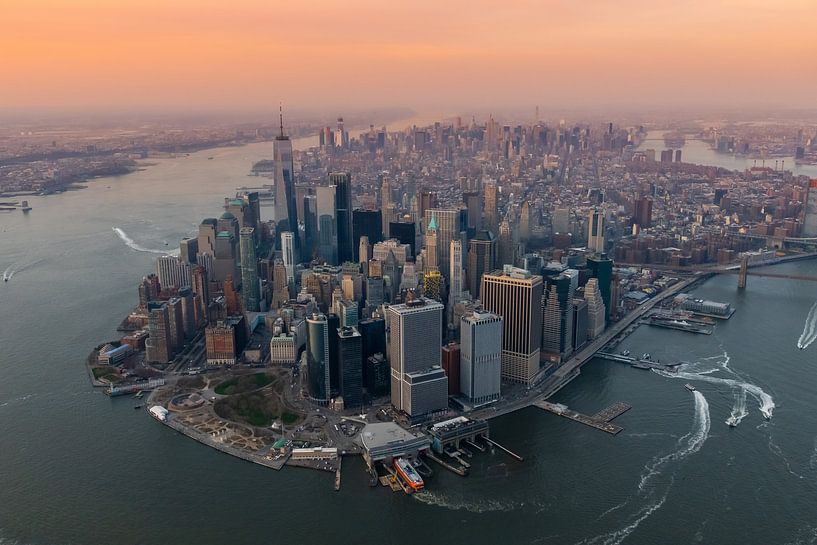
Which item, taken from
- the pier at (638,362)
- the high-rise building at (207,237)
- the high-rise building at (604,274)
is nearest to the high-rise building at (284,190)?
the high-rise building at (207,237)

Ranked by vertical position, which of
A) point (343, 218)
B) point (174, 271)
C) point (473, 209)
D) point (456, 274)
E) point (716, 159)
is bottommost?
point (174, 271)

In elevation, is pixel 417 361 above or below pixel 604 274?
below

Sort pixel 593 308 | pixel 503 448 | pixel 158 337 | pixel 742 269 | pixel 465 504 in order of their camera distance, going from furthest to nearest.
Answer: pixel 742 269 < pixel 593 308 < pixel 158 337 < pixel 503 448 < pixel 465 504

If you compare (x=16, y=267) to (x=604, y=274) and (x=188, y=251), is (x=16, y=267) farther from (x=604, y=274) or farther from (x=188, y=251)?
(x=604, y=274)

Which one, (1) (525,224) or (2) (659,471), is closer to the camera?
(2) (659,471)

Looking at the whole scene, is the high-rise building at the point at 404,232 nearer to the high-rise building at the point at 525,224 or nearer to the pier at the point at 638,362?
the high-rise building at the point at 525,224

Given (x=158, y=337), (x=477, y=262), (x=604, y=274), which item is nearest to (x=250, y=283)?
(x=158, y=337)

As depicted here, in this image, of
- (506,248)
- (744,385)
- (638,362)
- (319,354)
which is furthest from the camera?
(506,248)

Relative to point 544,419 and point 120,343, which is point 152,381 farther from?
point 544,419
